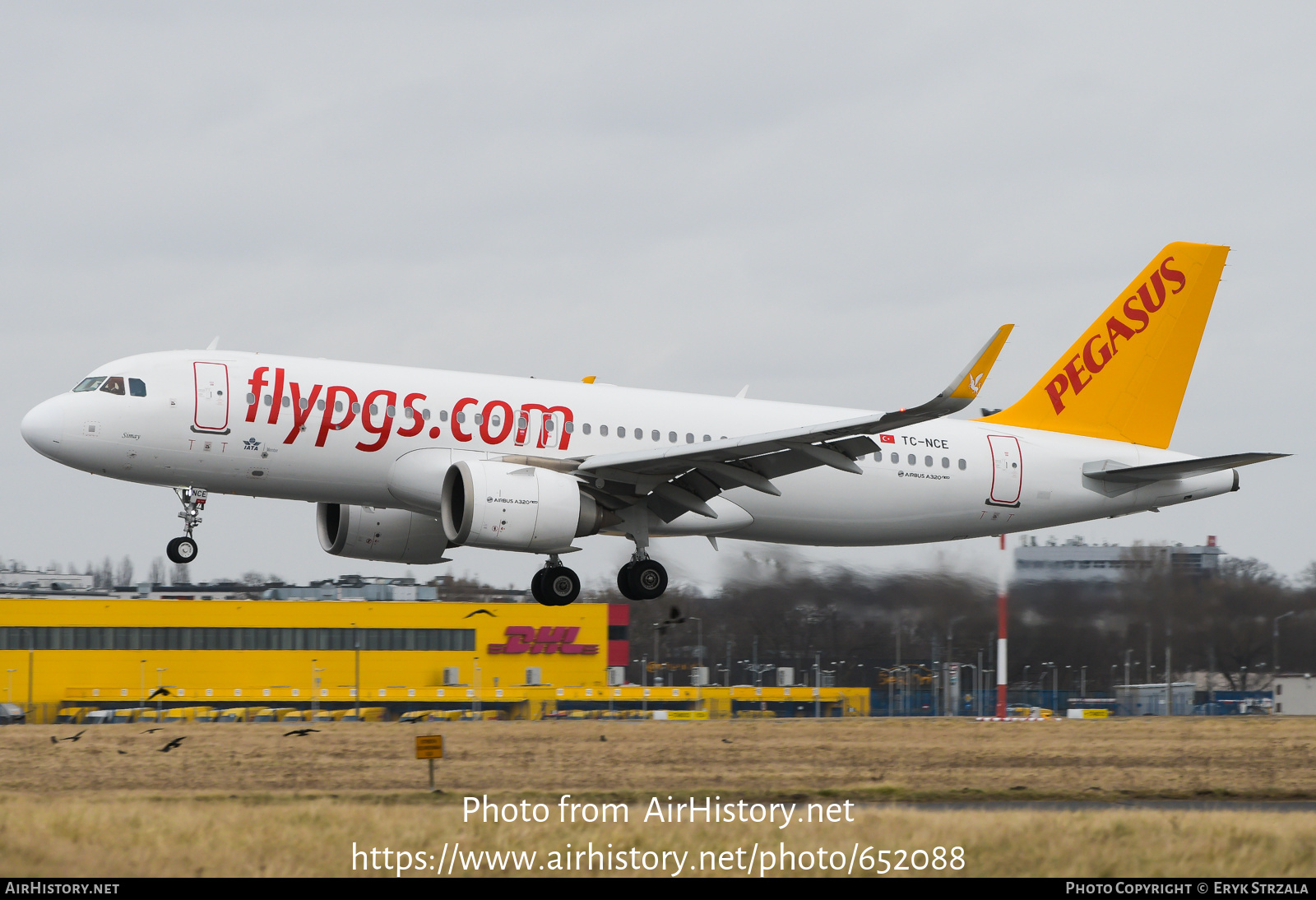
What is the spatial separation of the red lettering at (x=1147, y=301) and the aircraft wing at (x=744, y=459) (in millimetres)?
10333

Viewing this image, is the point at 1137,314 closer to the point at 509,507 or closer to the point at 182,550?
the point at 509,507

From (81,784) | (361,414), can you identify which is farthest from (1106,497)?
(81,784)

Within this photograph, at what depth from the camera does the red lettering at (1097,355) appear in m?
32.6

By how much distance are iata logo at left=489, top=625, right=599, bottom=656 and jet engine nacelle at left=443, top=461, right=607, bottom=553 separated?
147ft

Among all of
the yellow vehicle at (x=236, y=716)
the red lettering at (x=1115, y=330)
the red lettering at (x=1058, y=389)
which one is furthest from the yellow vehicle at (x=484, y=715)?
the red lettering at (x=1115, y=330)

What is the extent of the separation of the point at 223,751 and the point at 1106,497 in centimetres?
2179

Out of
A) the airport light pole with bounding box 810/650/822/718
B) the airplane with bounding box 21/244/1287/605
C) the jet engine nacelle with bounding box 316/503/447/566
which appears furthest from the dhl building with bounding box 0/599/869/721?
the jet engine nacelle with bounding box 316/503/447/566

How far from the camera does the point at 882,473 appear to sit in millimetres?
29797

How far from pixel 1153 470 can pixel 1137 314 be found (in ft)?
13.6

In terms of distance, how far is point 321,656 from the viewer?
68.1 metres

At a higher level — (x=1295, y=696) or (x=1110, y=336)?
(x=1110, y=336)

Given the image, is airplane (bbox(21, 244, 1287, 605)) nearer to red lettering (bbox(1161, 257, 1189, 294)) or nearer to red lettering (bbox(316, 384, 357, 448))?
red lettering (bbox(316, 384, 357, 448))

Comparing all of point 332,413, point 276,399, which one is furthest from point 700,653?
point 276,399
